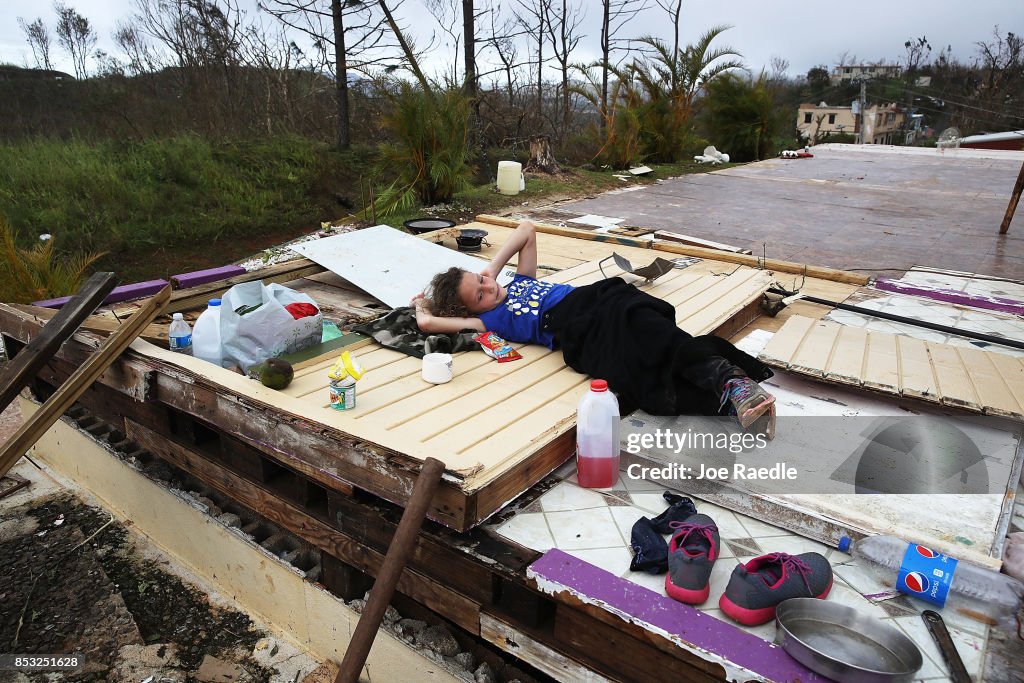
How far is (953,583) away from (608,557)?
1.01m

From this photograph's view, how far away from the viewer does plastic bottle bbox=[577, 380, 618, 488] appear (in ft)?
7.84

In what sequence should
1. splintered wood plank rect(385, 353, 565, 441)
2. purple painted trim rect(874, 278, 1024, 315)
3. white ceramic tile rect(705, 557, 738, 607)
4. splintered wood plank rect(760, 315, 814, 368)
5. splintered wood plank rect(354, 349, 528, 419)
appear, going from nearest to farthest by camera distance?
white ceramic tile rect(705, 557, 738, 607), splintered wood plank rect(385, 353, 565, 441), splintered wood plank rect(354, 349, 528, 419), splintered wood plank rect(760, 315, 814, 368), purple painted trim rect(874, 278, 1024, 315)

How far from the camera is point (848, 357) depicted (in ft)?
10.9

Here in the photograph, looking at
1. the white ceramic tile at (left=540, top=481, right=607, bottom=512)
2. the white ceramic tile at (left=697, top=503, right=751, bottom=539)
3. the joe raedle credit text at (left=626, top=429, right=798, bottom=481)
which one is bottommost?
the white ceramic tile at (left=697, top=503, right=751, bottom=539)

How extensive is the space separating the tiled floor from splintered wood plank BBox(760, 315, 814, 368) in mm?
1146

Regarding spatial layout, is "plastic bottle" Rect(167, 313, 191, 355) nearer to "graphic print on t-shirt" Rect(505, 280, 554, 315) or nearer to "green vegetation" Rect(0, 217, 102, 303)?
"graphic print on t-shirt" Rect(505, 280, 554, 315)

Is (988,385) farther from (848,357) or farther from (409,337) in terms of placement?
(409,337)

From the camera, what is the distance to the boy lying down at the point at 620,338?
273 centimetres

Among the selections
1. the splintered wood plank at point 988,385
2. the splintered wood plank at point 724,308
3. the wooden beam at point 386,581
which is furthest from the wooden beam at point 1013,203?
the wooden beam at point 386,581

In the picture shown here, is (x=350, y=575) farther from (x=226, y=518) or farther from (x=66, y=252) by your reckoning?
(x=66, y=252)

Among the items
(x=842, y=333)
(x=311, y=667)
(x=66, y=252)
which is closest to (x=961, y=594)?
(x=842, y=333)

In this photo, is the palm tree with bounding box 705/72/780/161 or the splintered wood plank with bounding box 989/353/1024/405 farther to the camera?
the palm tree with bounding box 705/72/780/161

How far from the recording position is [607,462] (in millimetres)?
2445

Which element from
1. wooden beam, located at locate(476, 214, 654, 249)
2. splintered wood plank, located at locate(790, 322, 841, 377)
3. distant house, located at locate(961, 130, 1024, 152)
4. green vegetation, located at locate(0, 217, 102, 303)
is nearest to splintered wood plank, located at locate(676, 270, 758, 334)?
splintered wood plank, located at locate(790, 322, 841, 377)
